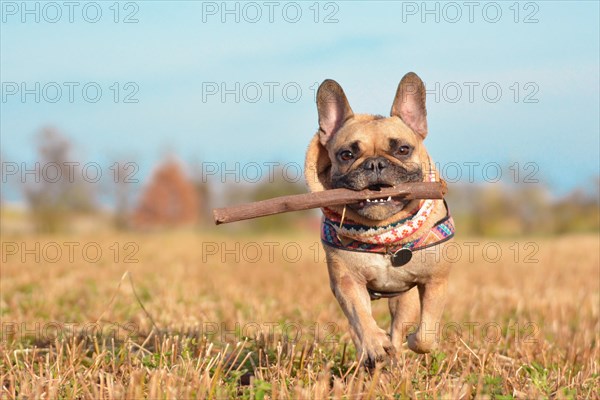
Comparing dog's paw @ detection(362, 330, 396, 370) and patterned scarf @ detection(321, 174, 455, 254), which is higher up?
patterned scarf @ detection(321, 174, 455, 254)

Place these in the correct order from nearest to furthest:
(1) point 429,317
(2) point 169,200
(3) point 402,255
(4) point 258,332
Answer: (3) point 402,255, (1) point 429,317, (4) point 258,332, (2) point 169,200

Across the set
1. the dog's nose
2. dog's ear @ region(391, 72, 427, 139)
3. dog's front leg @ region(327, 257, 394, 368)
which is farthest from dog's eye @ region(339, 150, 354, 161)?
dog's front leg @ region(327, 257, 394, 368)

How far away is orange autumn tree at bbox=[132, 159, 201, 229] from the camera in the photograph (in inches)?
1818

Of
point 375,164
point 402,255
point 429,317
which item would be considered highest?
point 375,164

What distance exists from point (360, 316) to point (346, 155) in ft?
3.83

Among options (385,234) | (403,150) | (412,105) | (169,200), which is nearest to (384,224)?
(385,234)

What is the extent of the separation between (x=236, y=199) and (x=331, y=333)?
30917mm

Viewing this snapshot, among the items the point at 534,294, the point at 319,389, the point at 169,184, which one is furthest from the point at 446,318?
the point at 169,184

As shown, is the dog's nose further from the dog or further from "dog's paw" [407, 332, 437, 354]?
"dog's paw" [407, 332, 437, 354]

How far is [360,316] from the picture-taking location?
5.08 metres

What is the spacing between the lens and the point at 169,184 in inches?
1832

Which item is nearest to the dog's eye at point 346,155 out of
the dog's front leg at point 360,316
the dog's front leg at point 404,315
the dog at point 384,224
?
the dog at point 384,224

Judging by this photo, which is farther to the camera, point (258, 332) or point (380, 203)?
point (258, 332)

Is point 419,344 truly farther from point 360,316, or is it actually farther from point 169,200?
point 169,200
